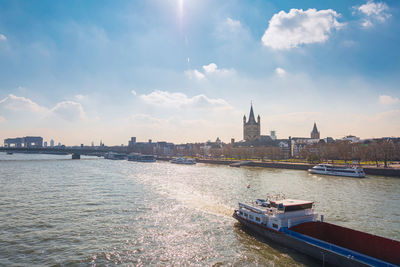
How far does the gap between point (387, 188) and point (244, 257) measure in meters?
47.8

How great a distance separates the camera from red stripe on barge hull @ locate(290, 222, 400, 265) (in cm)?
2058

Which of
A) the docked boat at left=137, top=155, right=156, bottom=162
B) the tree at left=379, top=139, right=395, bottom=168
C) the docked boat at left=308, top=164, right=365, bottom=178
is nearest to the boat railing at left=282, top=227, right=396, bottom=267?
the docked boat at left=308, top=164, right=365, bottom=178

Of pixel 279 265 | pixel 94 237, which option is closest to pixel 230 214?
pixel 279 265

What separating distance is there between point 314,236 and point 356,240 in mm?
3936

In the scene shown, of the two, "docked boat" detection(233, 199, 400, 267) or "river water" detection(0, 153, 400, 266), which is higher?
"docked boat" detection(233, 199, 400, 267)

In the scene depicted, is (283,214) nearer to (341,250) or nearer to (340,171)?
(341,250)

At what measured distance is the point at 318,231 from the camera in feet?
86.4

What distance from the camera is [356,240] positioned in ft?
75.3

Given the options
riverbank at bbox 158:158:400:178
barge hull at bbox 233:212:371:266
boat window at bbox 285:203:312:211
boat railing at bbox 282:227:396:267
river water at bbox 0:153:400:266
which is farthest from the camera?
riverbank at bbox 158:158:400:178

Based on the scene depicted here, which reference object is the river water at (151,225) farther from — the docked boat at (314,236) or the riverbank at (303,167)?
the riverbank at (303,167)

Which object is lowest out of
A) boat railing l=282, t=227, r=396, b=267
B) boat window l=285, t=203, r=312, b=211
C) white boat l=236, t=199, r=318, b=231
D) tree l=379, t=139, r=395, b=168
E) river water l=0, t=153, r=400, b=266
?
river water l=0, t=153, r=400, b=266

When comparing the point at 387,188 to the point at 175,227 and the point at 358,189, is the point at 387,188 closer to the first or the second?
the point at 358,189

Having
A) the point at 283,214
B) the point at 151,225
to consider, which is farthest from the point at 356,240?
the point at 151,225

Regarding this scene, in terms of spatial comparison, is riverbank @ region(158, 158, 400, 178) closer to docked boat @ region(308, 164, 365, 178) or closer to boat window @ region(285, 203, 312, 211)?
docked boat @ region(308, 164, 365, 178)
